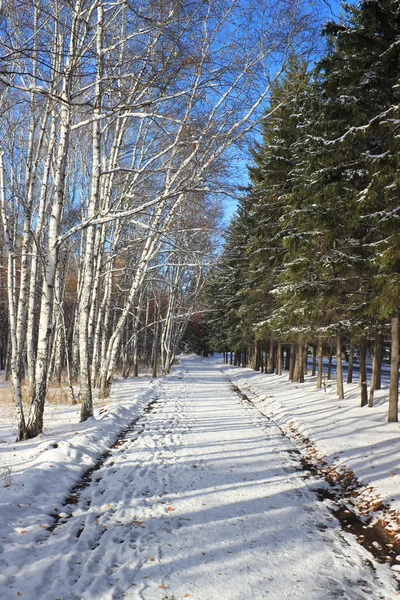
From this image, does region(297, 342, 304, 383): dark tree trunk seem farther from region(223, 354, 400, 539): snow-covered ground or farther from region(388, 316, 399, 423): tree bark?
region(388, 316, 399, 423): tree bark

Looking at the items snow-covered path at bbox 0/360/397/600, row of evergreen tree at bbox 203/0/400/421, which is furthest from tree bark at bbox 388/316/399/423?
snow-covered path at bbox 0/360/397/600

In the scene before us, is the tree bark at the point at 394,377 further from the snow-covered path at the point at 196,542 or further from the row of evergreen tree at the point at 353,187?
the snow-covered path at the point at 196,542

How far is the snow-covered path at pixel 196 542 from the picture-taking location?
3225 mm

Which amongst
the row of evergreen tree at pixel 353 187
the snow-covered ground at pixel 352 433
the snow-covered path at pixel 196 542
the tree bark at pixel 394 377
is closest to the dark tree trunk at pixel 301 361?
the snow-covered ground at pixel 352 433

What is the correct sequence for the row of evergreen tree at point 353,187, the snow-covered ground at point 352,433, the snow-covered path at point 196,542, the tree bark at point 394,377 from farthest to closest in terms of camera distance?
the tree bark at point 394,377, the row of evergreen tree at point 353,187, the snow-covered ground at point 352,433, the snow-covered path at point 196,542

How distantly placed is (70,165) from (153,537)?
1717 centimetres

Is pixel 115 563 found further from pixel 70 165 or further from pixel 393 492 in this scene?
pixel 70 165

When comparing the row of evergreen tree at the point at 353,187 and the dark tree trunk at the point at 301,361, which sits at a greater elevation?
the row of evergreen tree at the point at 353,187

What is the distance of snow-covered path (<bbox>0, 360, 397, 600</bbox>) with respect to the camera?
10.6 feet

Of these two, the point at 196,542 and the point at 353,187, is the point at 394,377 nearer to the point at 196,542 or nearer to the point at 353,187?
the point at 353,187

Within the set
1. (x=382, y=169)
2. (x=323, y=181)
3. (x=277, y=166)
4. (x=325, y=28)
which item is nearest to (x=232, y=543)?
(x=382, y=169)

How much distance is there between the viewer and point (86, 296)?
10.2 m

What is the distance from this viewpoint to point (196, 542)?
3963 millimetres

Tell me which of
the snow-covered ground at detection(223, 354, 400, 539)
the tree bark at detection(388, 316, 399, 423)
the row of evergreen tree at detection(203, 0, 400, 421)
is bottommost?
the snow-covered ground at detection(223, 354, 400, 539)
